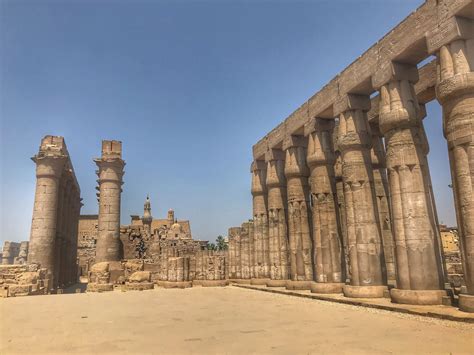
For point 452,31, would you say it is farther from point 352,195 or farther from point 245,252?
point 245,252

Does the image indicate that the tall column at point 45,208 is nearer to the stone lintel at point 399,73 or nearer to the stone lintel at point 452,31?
the stone lintel at point 399,73

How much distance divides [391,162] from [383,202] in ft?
17.0

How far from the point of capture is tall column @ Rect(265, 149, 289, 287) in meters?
18.6

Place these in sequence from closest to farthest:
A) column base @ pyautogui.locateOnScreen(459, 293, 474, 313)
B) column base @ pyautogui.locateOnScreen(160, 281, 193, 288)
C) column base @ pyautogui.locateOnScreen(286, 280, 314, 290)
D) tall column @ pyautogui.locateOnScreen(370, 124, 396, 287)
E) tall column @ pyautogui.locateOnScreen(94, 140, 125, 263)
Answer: column base @ pyautogui.locateOnScreen(459, 293, 474, 313) → tall column @ pyautogui.locateOnScreen(370, 124, 396, 287) → column base @ pyautogui.locateOnScreen(286, 280, 314, 290) → column base @ pyautogui.locateOnScreen(160, 281, 193, 288) → tall column @ pyautogui.locateOnScreen(94, 140, 125, 263)

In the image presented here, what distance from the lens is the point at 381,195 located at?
15.3 meters

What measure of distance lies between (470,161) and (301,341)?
218 inches

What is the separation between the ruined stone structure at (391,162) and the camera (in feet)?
27.8

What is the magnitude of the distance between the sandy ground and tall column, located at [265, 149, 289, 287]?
9.13 meters

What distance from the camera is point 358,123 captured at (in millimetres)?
13039

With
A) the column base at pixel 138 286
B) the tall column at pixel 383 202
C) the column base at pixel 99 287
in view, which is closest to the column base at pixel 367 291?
the tall column at pixel 383 202

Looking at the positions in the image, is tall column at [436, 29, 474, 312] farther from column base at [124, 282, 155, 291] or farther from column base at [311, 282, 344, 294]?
column base at [124, 282, 155, 291]

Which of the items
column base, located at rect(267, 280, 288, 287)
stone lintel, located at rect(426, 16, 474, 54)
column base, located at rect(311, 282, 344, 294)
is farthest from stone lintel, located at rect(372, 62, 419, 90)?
column base, located at rect(267, 280, 288, 287)

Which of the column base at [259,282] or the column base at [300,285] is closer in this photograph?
the column base at [300,285]

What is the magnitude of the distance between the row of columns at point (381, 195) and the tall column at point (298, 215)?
0.15 feet
